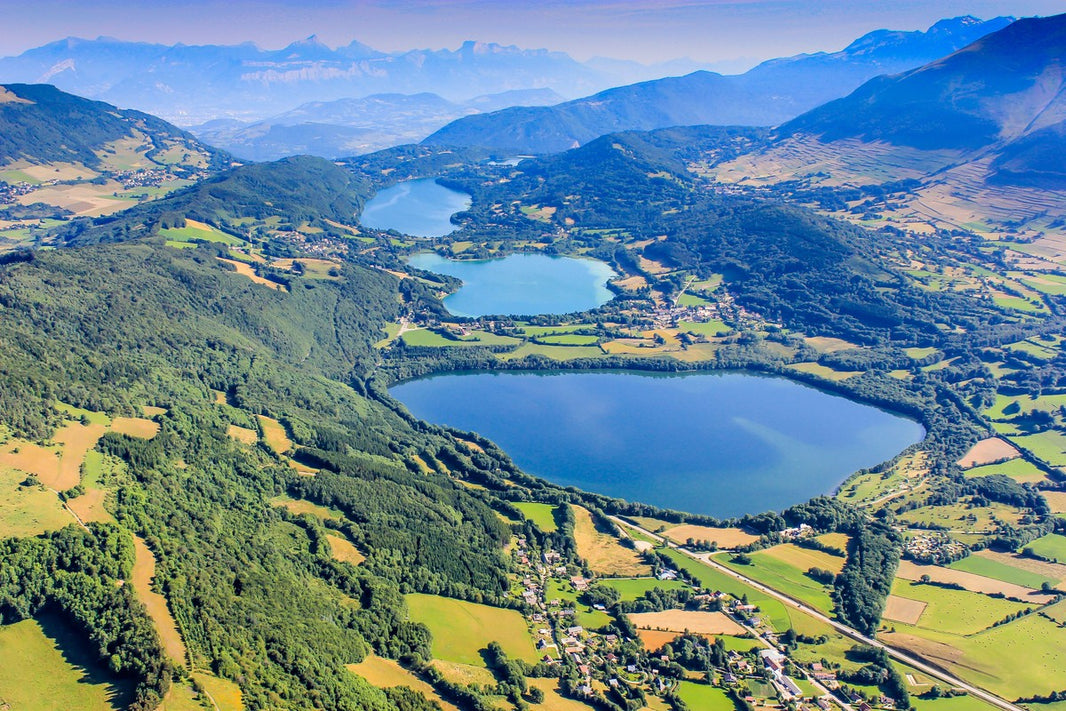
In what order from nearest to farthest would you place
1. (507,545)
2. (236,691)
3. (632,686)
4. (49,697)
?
(49,697), (236,691), (632,686), (507,545)

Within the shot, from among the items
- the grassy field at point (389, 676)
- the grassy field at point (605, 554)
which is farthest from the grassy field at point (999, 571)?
the grassy field at point (389, 676)

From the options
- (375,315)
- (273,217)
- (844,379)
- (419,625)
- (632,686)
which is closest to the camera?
(632,686)

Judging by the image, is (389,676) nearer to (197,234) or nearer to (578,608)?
(578,608)

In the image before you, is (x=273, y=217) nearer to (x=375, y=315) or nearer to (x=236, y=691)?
(x=375, y=315)

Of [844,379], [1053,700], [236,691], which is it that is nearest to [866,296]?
[844,379]

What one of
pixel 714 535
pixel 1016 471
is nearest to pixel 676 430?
pixel 714 535

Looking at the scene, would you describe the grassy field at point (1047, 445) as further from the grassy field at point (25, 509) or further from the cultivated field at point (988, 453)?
the grassy field at point (25, 509)

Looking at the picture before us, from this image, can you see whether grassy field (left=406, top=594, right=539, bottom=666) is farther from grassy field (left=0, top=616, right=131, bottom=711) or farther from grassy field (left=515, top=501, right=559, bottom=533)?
grassy field (left=0, top=616, right=131, bottom=711)
